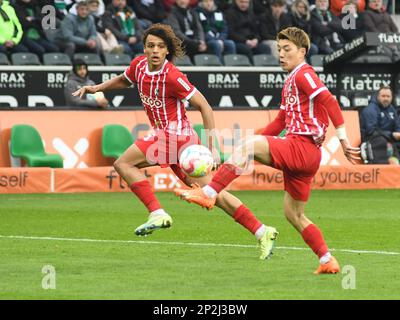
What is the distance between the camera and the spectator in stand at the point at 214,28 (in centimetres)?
2753

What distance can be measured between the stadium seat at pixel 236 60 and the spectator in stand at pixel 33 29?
3947 mm

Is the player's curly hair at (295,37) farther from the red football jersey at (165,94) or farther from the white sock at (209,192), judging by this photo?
the red football jersey at (165,94)

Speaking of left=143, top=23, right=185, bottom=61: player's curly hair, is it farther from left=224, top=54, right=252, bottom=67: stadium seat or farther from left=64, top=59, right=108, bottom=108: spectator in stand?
left=224, top=54, right=252, bottom=67: stadium seat

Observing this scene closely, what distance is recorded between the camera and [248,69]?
2647 centimetres

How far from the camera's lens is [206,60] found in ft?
88.0

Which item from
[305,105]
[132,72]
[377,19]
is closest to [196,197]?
[305,105]

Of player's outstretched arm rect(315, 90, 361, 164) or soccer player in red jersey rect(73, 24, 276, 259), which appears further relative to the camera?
soccer player in red jersey rect(73, 24, 276, 259)

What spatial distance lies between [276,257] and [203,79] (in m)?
14.7

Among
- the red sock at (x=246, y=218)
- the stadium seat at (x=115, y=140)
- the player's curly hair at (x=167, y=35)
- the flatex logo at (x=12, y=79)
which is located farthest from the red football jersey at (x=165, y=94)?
the flatex logo at (x=12, y=79)

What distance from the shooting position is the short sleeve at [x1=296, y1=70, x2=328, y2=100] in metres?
10.3

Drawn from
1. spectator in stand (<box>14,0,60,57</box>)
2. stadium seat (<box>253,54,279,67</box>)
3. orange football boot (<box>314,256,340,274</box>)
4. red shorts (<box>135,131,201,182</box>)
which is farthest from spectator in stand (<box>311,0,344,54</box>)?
orange football boot (<box>314,256,340,274</box>)

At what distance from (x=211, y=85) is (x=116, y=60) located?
210 centimetres

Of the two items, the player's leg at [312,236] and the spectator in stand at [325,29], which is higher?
the spectator in stand at [325,29]

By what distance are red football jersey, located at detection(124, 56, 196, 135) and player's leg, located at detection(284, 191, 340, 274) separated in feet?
6.40
